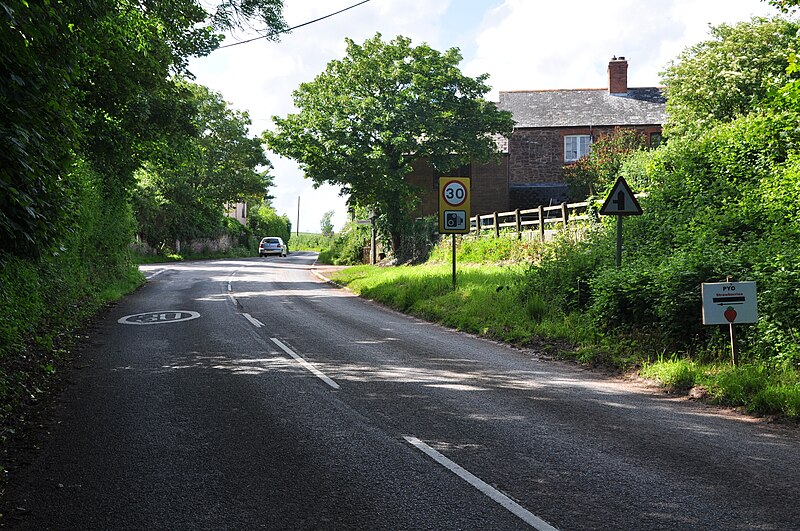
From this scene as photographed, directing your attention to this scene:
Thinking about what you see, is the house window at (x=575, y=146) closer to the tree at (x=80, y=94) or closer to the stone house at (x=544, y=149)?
the stone house at (x=544, y=149)

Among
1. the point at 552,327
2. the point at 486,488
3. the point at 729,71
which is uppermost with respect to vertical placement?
the point at 729,71

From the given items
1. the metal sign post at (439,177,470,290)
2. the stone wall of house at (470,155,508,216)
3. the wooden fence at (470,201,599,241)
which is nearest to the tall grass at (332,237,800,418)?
the wooden fence at (470,201,599,241)

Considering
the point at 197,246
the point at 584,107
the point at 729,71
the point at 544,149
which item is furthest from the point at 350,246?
the point at 729,71

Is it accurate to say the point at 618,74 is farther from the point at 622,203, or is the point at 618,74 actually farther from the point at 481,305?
the point at 622,203

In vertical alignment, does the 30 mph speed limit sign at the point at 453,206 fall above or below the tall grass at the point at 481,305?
above

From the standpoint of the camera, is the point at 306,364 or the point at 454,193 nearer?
the point at 306,364

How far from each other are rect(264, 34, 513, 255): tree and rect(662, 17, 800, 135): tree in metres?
9.11

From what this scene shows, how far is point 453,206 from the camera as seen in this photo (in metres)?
18.0

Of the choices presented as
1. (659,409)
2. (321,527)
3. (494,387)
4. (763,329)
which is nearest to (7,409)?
(321,527)

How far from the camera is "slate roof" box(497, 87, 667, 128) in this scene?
42625 millimetres

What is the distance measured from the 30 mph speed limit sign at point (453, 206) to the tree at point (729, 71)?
15602mm

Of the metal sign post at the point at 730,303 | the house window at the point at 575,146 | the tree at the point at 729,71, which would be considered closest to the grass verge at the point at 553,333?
the metal sign post at the point at 730,303

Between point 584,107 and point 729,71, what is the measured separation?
1567 centimetres

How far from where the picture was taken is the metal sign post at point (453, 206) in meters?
17.9
